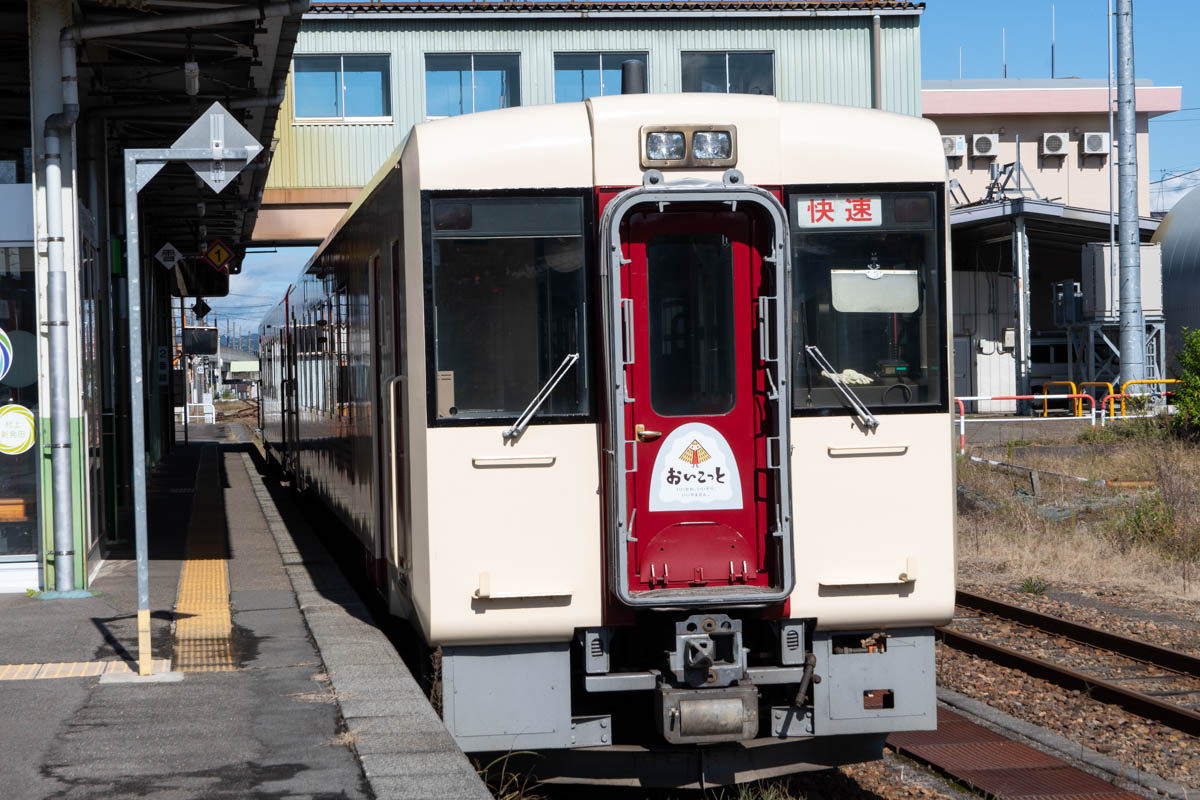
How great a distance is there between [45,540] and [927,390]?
6139mm

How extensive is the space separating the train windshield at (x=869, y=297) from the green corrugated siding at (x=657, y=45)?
1915cm

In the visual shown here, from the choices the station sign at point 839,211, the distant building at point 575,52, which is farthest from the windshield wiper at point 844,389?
the distant building at point 575,52

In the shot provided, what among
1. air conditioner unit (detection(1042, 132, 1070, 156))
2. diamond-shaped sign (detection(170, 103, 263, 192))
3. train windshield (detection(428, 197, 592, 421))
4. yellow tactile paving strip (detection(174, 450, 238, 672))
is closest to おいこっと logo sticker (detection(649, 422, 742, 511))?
train windshield (detection(428, 197, 592, 421))

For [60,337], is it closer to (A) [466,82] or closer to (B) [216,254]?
(B) [216,254]

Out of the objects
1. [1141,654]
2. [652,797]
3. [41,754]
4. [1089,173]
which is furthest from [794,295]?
[1089,173]

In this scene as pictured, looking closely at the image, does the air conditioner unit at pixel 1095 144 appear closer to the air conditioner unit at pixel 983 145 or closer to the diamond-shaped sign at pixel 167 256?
the air conditioner unit at pixel 983 145

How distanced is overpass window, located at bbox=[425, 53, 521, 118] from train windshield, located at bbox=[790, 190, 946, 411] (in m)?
19.6

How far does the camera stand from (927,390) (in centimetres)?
629

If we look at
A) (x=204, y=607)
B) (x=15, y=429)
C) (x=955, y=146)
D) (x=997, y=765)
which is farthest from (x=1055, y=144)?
(x=997, y=765)

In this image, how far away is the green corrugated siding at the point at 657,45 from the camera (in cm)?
2508

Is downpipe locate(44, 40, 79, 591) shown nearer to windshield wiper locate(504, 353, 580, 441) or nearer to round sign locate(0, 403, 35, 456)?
round sign locate(0, 403, 35, 456)

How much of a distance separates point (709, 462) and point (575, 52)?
2011 centimetres

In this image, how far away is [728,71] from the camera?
83.1 feet

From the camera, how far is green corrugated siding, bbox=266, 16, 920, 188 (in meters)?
25.1
